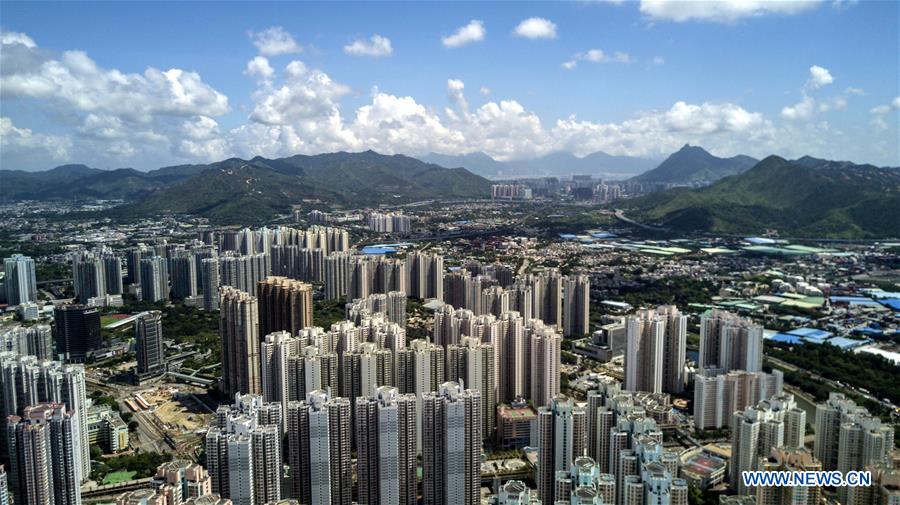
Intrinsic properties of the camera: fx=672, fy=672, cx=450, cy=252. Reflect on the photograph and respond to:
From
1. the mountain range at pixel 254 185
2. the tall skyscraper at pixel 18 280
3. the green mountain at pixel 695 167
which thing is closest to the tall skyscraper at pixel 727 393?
the tall skyscraper at pixel 18 280

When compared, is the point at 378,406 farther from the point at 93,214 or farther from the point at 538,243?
the point at 93,214

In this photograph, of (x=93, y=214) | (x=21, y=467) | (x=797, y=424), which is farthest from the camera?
(x=93, y=214)

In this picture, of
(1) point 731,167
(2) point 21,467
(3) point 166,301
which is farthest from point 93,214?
(1) point 731,167

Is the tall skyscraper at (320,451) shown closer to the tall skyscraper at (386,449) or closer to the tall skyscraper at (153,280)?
the tall skyscraper at (386,449)

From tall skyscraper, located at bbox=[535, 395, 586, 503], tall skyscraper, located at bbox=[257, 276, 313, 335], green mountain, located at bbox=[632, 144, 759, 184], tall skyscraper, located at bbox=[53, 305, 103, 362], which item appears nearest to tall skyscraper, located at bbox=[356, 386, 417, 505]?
tall skyscraper, located at bbox=[535, 395, 586, 503]

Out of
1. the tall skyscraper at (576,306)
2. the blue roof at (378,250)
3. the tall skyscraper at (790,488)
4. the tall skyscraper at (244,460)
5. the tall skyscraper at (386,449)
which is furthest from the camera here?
the blue roof at (378,250)

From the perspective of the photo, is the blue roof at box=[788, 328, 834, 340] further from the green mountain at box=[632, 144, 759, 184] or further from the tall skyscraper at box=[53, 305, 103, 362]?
the green mountain at box=[632, 144, 759, 184]
